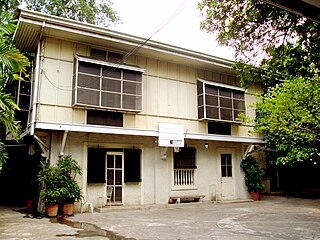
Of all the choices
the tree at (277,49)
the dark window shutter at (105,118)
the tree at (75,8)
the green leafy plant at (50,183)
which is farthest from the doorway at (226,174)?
the tree at (75,8)

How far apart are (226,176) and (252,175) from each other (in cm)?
119

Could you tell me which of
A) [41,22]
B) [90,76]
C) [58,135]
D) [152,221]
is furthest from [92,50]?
[152,221]

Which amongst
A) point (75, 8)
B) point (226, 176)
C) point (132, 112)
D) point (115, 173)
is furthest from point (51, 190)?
point (75, 8)

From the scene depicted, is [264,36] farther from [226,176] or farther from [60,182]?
[226,176]

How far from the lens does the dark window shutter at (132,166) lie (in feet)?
36.5

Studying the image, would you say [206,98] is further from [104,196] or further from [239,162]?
[104,196]

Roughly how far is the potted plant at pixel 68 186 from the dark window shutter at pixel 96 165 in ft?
2.78

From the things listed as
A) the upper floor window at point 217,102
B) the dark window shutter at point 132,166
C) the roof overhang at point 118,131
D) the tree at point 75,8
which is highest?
the tree at point 75,8

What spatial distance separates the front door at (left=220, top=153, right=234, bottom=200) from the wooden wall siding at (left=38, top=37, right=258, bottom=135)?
54.0 inches

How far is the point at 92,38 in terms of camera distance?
34.0 feet

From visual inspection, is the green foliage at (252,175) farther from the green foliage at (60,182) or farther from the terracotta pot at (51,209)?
the terracotta pot at (51,209)

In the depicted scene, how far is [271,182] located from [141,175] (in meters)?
8.80

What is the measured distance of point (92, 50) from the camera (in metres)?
10.8

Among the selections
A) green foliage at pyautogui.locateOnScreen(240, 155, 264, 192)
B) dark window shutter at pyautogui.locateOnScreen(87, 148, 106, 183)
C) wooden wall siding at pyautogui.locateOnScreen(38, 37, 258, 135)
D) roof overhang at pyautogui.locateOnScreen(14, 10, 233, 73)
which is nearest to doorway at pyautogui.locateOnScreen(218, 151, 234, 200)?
green foliage at pyautogui.locateOnScreen(240, 155, 264, 192)
